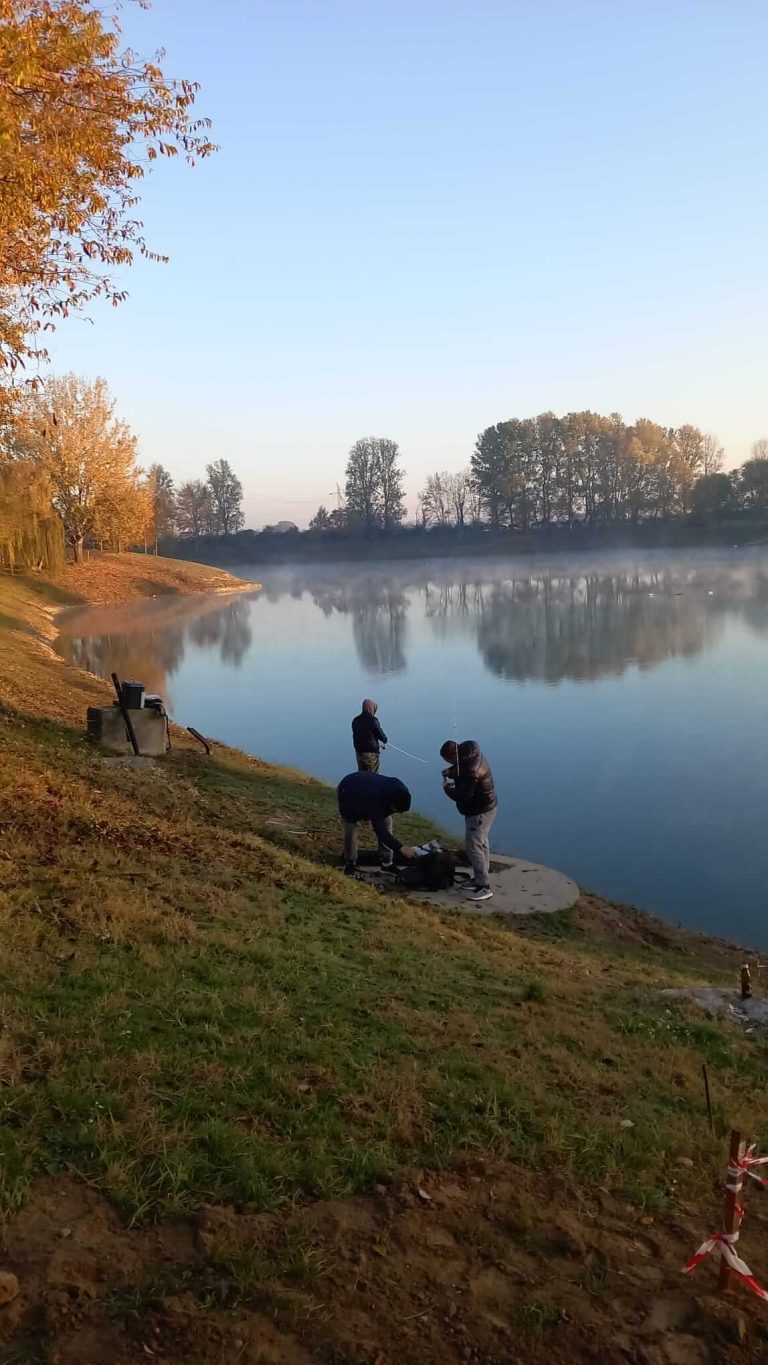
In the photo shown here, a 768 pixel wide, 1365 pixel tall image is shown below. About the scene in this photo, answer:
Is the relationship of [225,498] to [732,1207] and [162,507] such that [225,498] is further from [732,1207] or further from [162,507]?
[732,1207]

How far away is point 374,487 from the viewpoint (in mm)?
129500

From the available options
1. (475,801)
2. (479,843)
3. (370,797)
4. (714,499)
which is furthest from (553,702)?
(714,499)

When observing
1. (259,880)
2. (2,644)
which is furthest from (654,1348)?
(2,644)

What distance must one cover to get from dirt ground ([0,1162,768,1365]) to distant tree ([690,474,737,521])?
387 ft

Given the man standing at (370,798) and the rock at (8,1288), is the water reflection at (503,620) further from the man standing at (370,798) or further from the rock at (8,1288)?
the rock at (8,1288)

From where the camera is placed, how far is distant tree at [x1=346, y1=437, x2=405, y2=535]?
129 m

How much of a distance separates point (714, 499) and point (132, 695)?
11084 cm

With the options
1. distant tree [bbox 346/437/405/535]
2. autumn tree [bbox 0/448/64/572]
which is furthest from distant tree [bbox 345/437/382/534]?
autumn tree [bbox 0/448/64/572]

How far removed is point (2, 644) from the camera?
2934 centimetres

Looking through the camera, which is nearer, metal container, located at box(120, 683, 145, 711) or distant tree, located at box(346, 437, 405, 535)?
metal container, located at box(120, 683, 145, 711)

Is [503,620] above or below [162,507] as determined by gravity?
below

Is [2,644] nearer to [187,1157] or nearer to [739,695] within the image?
[739,695]

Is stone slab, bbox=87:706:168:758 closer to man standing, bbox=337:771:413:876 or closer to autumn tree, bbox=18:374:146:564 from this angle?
man standing, bbox=337:771:413:876

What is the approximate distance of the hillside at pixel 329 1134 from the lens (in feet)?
10.8
